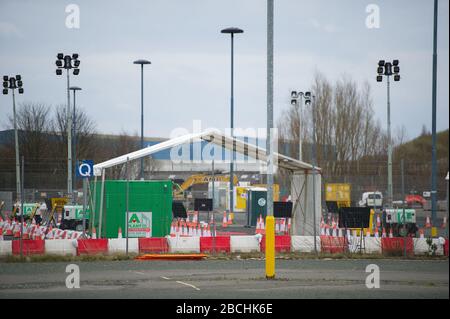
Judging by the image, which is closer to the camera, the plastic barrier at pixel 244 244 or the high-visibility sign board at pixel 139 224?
the plastic barrier at pixel 244 244

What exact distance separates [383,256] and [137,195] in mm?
9684

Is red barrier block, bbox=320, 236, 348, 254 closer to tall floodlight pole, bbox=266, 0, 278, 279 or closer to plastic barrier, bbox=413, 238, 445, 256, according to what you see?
plastic barrier, bbox=413, 238, 445, 256

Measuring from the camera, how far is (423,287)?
1769 cm

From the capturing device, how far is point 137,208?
101 feet

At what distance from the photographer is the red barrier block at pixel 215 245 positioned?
26712 mm

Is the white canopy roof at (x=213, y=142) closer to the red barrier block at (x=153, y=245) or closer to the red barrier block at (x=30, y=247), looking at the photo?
the red barrier block at (x=153, y=245)

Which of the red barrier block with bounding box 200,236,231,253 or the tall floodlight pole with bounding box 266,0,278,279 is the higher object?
the tall floodlight pole with bounding box 266,0,278,279

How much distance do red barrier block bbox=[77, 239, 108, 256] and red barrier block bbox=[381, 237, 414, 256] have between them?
8764 mm

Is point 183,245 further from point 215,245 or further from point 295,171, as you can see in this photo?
point 295,171

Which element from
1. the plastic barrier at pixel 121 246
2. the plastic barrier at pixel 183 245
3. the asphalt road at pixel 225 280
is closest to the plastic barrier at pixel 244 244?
the plastic barrier at pixel 183 245

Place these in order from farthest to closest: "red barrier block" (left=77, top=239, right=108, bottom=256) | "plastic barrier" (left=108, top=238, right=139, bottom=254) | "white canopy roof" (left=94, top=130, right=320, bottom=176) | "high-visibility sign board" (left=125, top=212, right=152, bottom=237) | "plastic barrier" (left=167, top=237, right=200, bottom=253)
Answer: "high-visibility sign board" (left=125, top=212, right=152, bottom=237) → "white canopy roof" (left=94, top=130, right=320, bottom=176) → "plastic barrier" (left=167, top=237, right=200, bottom=253) → "plastic barrier" (left=108, top=238, right=139, bottom=254) → "red barrier block" (left=77, top=239, right=108, bottom=256)

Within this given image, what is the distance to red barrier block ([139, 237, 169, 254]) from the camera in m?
26.2

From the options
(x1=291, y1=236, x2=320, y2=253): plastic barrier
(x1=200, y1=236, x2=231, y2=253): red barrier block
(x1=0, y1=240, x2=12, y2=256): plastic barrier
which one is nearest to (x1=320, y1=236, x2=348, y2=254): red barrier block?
(x1=291, y1=236, x2=320, y2=253): plastic barrier

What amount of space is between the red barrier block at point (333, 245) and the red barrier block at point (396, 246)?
1.23 m
